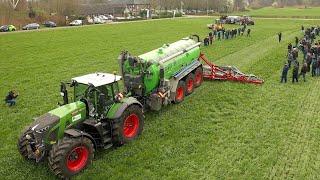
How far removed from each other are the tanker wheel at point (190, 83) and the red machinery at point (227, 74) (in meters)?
2.32

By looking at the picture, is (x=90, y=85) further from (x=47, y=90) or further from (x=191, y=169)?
(x=47, y=90)

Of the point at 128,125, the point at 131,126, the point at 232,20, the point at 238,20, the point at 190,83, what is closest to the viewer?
the point at 128,125

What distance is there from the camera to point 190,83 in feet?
54.3

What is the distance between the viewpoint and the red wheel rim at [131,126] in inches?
447

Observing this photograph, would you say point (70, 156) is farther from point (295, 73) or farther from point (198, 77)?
point (295, 73)

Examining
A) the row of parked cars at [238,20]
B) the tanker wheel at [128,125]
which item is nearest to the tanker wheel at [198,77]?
the tanker wheel at [128,125]

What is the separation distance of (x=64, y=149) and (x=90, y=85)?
7.12 ft

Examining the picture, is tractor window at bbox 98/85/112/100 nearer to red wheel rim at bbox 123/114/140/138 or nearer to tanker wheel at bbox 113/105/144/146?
tanker wheel at bbox 113/105/144/146

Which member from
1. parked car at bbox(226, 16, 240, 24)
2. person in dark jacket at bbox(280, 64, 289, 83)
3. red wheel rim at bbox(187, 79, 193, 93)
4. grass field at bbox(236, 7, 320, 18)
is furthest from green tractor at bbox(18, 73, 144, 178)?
grass field at bbox(236, 7, 320, 18)

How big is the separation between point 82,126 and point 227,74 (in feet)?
34.4

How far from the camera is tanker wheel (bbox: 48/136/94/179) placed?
8891 mm

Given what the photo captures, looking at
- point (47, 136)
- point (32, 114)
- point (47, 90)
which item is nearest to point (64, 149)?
point (47, 136)

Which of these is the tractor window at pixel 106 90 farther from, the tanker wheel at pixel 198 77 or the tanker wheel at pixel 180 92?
the tanker wheel at pixel 198 77

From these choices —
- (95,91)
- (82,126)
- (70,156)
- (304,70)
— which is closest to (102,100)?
(95,91)
